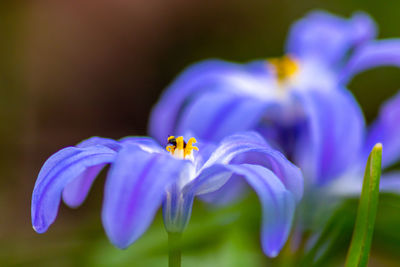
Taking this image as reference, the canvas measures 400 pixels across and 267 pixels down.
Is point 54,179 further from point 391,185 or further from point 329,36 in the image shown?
point 329,36

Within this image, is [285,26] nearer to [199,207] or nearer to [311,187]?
[199,207]

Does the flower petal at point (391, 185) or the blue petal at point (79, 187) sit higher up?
the blue petal at point (79, 187)

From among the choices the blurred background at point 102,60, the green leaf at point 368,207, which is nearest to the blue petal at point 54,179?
the green leaf at point 368,207

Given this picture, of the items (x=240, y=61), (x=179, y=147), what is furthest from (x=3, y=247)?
(x=240, y=61)

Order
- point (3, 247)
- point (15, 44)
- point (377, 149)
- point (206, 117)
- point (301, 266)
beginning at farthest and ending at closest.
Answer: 1. point (15, 44)
2. point (3, 247)
3. point (206, 117)
4. point (301, 266)
5. point (377, 149)

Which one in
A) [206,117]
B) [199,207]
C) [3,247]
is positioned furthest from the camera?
[199,207]

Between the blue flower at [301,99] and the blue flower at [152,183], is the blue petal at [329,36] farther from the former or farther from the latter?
the blue flower at [152,183]
